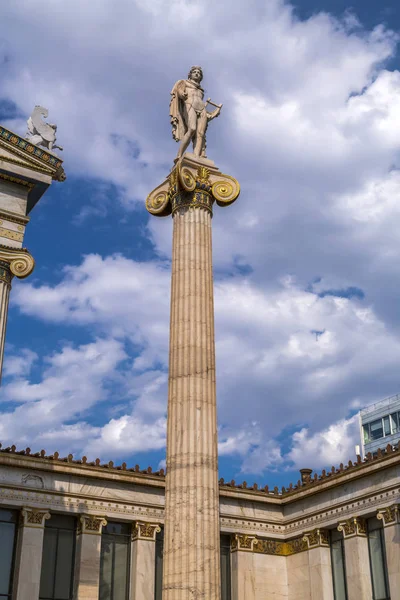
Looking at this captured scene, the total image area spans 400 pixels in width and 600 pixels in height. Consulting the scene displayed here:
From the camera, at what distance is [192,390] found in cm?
1983

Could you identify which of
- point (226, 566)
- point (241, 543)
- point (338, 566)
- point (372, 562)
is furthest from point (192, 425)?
point (226, 566)

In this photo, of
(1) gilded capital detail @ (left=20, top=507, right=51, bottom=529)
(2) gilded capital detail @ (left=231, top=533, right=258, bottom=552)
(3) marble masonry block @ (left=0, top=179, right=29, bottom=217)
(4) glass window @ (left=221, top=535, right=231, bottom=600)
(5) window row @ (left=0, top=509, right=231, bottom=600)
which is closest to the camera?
(3) marble masonry block @ (left=0, top=179, right=29, bottom=217)

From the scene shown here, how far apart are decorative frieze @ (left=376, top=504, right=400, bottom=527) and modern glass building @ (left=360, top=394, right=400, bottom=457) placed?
8058cm

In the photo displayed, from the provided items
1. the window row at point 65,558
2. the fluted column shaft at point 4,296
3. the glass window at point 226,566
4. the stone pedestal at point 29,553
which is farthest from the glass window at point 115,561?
the fluted column shaft at point 4,296

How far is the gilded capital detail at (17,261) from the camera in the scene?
2505 centimetres

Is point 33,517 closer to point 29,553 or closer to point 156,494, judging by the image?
point 29,553

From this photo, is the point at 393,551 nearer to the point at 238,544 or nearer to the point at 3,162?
the point at 238,544

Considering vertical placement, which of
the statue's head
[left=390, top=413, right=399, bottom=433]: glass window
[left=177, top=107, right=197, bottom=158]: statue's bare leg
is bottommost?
[left=177, top=107, right=197, bottom=158]: statue's bare leg

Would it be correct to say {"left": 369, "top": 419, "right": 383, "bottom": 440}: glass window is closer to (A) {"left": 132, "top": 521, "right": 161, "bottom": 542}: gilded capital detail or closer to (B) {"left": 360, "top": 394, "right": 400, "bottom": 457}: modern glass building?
(B) {"left": 360, "top": 394, "right": 400, "bottom": 457}: modern glass building

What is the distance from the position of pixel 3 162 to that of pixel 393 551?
1937 cm

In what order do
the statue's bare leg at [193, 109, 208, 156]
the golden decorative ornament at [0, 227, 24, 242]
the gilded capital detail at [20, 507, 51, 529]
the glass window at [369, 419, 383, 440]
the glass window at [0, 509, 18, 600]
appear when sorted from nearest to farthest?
the statue's bare leg at [193, 109, 208, 156] < the golden decorative ornament at [0, 227, 24, 242] < the glass window at [0, 509, 18, 600] < the gilded capital detail at [20, 507, 51, 529] < the glass window at [369, 419, 383, 440]

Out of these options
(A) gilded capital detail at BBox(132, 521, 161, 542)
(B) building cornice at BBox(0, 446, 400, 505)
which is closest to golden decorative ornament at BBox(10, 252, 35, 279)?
(B) building cornice at BBox(0, 446, 400, 505)

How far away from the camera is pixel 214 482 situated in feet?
62.6

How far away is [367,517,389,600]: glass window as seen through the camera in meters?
30.9
